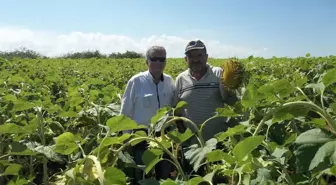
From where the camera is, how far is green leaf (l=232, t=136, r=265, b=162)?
125 centimetres

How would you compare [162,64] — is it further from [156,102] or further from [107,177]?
[107,177]

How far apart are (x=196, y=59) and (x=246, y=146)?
2739 millimetres

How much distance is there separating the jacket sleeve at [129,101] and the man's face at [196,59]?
0.56 m

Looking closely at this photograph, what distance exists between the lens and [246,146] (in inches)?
50.3

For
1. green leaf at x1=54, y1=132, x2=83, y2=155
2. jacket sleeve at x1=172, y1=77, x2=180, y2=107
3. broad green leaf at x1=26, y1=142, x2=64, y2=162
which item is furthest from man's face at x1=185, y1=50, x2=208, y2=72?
green leaf at x1=54, y1=132, x2=83, y2=155

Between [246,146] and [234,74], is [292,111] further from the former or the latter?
[234,74]

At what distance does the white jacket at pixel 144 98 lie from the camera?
12.5 feet

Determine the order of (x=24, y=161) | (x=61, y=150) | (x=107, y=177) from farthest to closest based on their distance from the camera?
1. (x=24, y=161)
2. (x=61, y=150)
3. (x=107, y=177)

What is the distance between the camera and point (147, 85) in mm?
3895

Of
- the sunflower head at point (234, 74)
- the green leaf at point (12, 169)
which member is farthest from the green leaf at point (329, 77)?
the green leaf at point (12, 169)

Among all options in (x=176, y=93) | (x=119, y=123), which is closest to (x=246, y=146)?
(x=119, y=123)

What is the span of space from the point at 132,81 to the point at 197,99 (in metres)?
0.65

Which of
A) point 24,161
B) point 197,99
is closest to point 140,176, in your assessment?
point 24,161

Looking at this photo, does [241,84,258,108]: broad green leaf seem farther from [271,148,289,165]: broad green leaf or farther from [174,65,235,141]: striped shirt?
[174,65,235,141]: striped shirt
